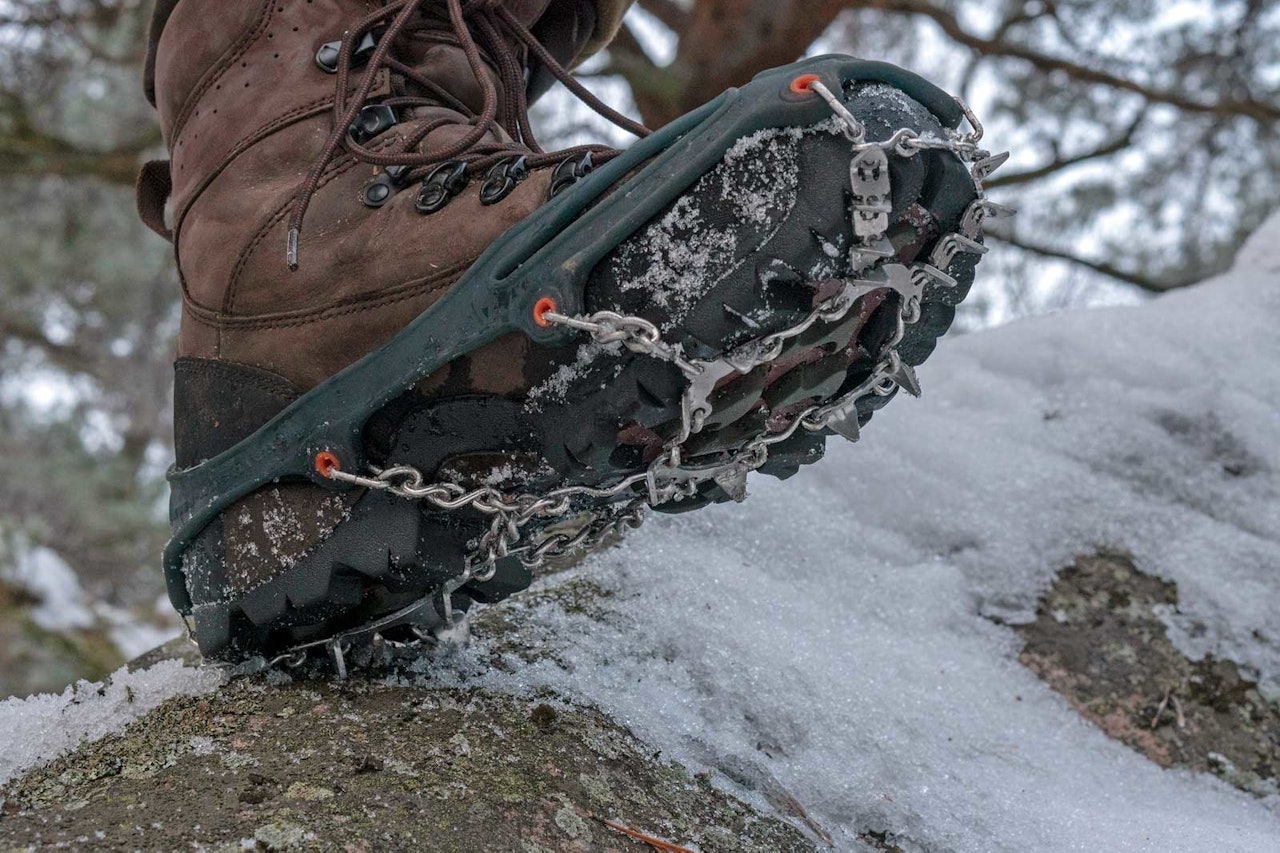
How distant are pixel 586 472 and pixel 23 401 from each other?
33.8ft

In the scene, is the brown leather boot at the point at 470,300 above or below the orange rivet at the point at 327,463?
above

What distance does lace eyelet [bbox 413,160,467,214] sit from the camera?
1009 millimetres

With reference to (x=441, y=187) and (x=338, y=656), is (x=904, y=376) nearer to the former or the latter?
(x=441, y=187)

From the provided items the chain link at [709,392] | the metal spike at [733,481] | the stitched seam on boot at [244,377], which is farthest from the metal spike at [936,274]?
the stitched seam on boot at [244,377]

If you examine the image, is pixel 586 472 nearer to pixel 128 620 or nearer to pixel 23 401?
pixel 128 620

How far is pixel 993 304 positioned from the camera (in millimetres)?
7102

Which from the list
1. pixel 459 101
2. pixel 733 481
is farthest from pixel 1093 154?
pixel 733 481

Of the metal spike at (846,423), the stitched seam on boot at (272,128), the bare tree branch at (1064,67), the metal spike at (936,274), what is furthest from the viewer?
the bare tree branch at (1064,67)

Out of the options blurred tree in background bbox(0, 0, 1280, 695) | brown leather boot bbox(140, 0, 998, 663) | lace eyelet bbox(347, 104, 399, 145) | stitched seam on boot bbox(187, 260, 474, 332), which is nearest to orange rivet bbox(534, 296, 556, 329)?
brown leather boot bbox(140, 0, 998, 663)

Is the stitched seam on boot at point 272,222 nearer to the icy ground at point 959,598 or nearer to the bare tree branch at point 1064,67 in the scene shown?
the icy ground at point 959,598

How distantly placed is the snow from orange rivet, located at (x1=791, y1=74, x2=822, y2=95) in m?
0.68

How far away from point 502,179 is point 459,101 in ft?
1.01

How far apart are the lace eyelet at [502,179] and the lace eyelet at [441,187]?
0.08ft

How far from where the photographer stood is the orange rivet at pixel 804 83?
828 millimetres
